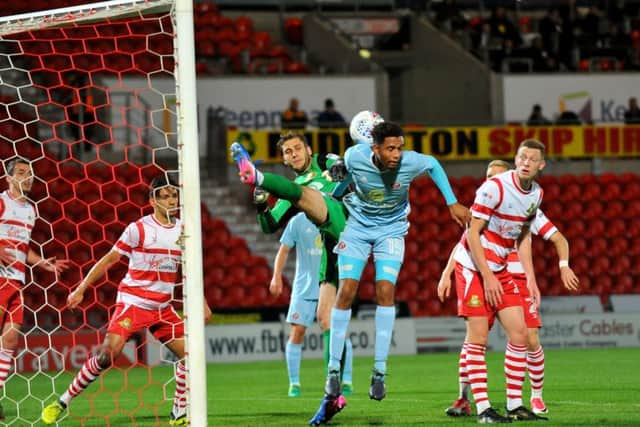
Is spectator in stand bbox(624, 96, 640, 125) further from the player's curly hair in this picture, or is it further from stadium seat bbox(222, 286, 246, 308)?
the player's curly hair

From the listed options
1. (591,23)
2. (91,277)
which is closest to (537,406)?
(91,277)

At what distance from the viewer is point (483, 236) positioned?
309 inches

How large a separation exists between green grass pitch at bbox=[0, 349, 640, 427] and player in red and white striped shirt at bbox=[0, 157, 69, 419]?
1.79 ft

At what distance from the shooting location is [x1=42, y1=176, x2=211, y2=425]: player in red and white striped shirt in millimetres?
8234

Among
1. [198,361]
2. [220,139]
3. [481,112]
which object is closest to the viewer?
[198,361]

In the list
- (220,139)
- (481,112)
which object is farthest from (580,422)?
(481,112)

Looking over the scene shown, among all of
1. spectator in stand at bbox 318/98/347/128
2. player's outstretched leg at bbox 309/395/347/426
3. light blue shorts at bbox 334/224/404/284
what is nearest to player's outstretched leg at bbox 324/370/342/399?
player's outstretched leg at bbox 309/395/347/426

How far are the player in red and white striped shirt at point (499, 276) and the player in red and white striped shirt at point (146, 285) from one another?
6.80 feet

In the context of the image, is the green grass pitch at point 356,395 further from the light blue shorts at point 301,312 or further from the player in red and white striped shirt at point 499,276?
the light blue shorts at point 301,312

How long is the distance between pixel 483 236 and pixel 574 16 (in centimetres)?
1903

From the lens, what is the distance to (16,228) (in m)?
9.41

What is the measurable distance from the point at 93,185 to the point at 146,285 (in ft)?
35.8

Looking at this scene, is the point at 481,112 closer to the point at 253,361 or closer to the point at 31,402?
the point at 253,361

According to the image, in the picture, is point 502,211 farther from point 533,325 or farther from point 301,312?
point 301,312
